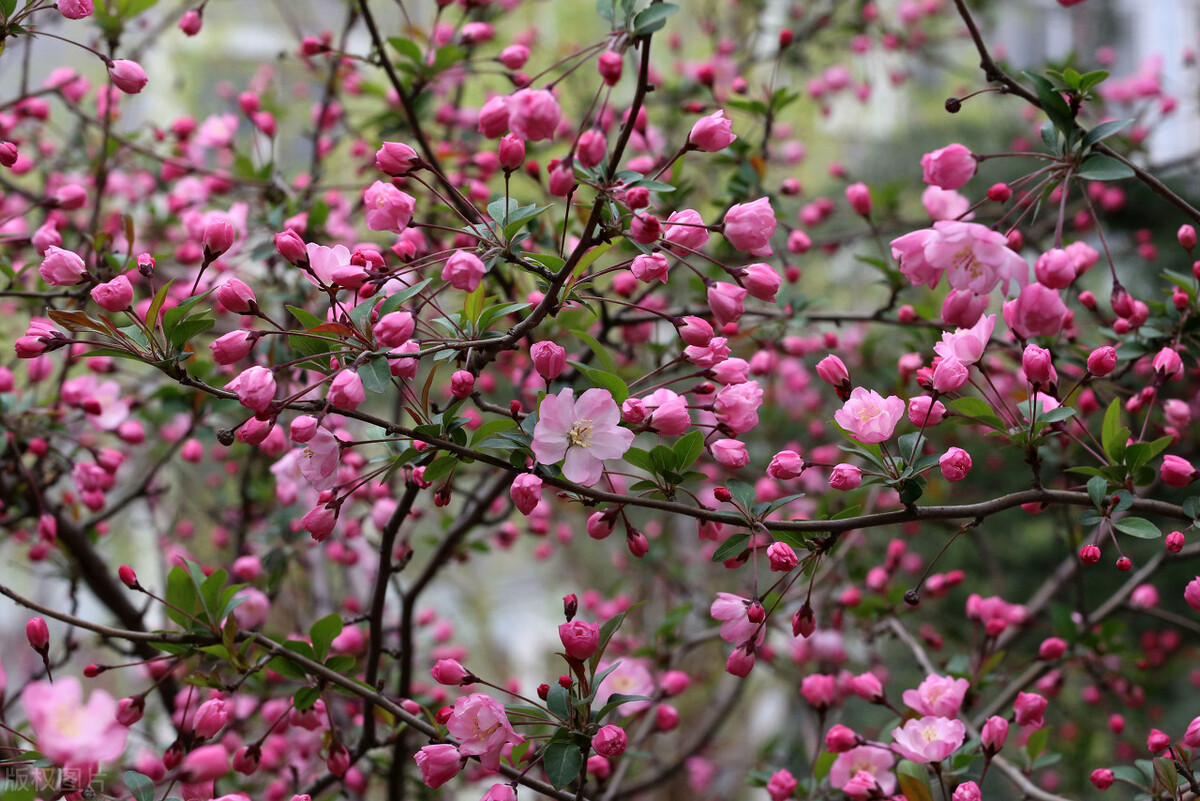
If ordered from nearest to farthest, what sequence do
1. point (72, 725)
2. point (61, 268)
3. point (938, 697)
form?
point (72, 725)
point (61, 268)
point (938, 697)

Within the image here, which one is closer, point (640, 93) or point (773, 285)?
point (640, 93)

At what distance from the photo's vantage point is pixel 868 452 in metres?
0.87

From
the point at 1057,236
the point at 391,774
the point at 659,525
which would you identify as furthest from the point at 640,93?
the point at 659,525

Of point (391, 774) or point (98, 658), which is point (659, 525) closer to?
point (391, 774)

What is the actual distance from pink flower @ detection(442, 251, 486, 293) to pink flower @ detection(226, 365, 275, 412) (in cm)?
18

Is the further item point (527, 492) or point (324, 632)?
point (324, 632)

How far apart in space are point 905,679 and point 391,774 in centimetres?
256

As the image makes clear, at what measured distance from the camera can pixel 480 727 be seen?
0.88 m

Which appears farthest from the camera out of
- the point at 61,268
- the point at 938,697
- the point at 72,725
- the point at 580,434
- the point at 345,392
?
the point at 938,697

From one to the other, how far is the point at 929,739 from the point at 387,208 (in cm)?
87

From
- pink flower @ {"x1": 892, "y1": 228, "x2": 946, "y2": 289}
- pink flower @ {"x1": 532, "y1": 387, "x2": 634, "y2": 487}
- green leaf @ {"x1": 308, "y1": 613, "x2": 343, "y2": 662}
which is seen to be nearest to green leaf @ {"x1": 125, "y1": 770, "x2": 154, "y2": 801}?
green leaf @ {"x1": 308, "y1": 613, "x2": 343, "y2": 662}

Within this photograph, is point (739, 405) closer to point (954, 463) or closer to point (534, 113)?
point (954, 463)

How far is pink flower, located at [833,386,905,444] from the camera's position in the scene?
87cm

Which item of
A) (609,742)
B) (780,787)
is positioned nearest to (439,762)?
(609,742)
